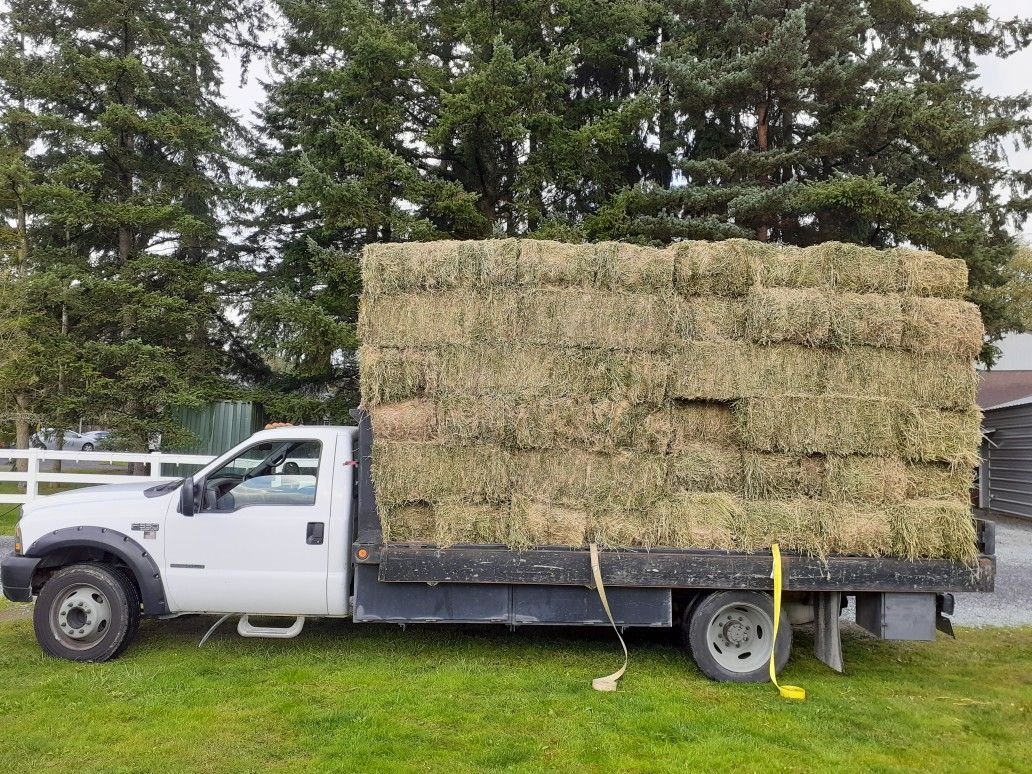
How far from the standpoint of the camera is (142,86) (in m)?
17.8

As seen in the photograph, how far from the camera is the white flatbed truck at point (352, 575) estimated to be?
550cm

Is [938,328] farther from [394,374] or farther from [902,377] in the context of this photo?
[394,374]

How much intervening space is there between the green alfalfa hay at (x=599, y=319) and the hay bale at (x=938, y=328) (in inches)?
74.3

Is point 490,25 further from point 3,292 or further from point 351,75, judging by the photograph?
point 3,292

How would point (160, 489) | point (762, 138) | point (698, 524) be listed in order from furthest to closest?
point (762, 138) → point (160, 489) → point (698, 524)

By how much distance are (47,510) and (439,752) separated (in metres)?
3.95

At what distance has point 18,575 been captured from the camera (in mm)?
5691

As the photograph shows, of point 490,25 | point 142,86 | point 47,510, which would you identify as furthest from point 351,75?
point 47,510

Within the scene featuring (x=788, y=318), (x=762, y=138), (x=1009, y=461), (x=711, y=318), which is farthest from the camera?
(x=1009, y=461)

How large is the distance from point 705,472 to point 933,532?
1789 millimetres

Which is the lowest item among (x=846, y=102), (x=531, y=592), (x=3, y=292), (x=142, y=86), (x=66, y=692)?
(x=66, y=692)

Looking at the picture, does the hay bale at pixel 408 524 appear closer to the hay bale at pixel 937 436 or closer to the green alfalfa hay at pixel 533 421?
the green alfalfa hay at pixel 533 421

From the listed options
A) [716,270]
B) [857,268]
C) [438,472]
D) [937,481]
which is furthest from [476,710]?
[857,268]

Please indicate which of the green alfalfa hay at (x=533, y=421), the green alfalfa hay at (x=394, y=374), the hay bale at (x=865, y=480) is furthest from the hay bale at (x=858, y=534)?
the green alfalfa hay at (x=394, y=374)
